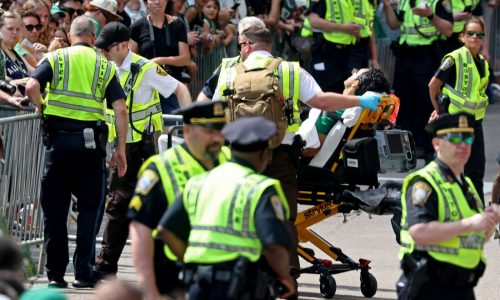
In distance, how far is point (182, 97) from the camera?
10594 mm

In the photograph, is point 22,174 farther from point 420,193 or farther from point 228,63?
point 420,193

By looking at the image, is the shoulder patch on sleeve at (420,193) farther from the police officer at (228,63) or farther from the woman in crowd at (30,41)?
the woman in crowd at (30,41)

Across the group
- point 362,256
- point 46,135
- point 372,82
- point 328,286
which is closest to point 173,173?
point 46,135

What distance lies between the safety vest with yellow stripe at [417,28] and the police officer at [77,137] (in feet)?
22.5

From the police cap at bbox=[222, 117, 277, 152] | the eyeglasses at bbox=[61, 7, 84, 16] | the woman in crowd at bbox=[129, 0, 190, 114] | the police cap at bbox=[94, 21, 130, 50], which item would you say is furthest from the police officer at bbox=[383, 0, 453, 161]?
the police cap at bbox=[222, 117, 277, 152]

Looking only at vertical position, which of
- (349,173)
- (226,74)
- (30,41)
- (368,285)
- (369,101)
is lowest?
(368,285)

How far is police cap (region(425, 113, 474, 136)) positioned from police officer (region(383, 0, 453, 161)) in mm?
8935

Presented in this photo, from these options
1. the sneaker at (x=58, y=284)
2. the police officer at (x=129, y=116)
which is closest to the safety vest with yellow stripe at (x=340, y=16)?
→ the police officer at (x=129, y=116)

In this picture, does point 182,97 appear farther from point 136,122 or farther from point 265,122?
point 265,122

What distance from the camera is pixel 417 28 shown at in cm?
1628

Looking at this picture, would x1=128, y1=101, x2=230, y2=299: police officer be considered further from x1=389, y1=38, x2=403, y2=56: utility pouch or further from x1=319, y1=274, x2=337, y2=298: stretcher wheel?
x1=389, y1=38, x2=403, y2=56: utility pouch

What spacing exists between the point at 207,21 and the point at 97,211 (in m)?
6.00

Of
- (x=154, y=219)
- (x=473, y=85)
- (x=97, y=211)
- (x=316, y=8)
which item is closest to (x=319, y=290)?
(x=97, y=211)

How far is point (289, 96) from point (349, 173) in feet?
3.78
